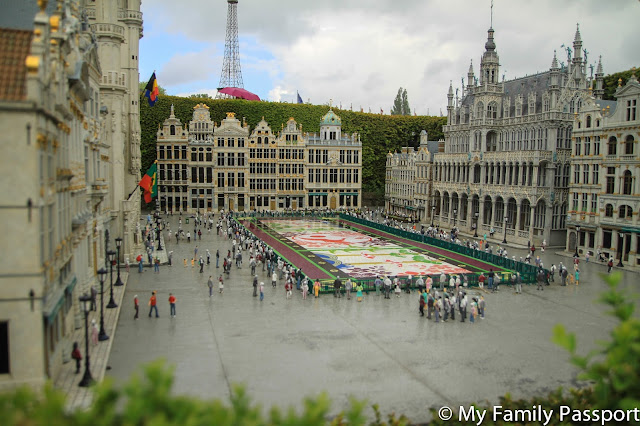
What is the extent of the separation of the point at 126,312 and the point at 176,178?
2108 inches

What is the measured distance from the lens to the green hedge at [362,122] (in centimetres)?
8744

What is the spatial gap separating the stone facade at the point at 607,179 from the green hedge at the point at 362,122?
47.2 meters

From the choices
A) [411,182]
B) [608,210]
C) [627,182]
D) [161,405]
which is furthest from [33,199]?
[411,182]

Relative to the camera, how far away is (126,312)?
95.3 feet

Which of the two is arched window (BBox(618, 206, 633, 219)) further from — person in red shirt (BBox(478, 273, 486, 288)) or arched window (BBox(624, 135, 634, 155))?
person in red shirt (BBox(478, 273, 486, 288))

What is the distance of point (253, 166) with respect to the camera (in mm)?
84562

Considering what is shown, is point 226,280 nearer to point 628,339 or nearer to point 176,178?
point 628,339

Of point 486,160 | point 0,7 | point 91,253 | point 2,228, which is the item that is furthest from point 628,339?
point 486,160

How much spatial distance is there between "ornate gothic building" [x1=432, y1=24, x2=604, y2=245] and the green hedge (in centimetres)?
2314

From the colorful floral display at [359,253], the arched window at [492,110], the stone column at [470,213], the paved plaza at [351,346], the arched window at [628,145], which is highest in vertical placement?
the arched window at [492,110]

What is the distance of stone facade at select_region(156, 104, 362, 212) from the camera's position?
80.4m

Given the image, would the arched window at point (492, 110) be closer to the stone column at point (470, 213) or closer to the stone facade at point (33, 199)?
the stone column at point (470, 213)

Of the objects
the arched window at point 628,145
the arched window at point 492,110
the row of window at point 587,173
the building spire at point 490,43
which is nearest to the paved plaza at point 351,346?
the arched window at point 628,145

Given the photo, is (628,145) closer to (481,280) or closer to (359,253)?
(481,280)
